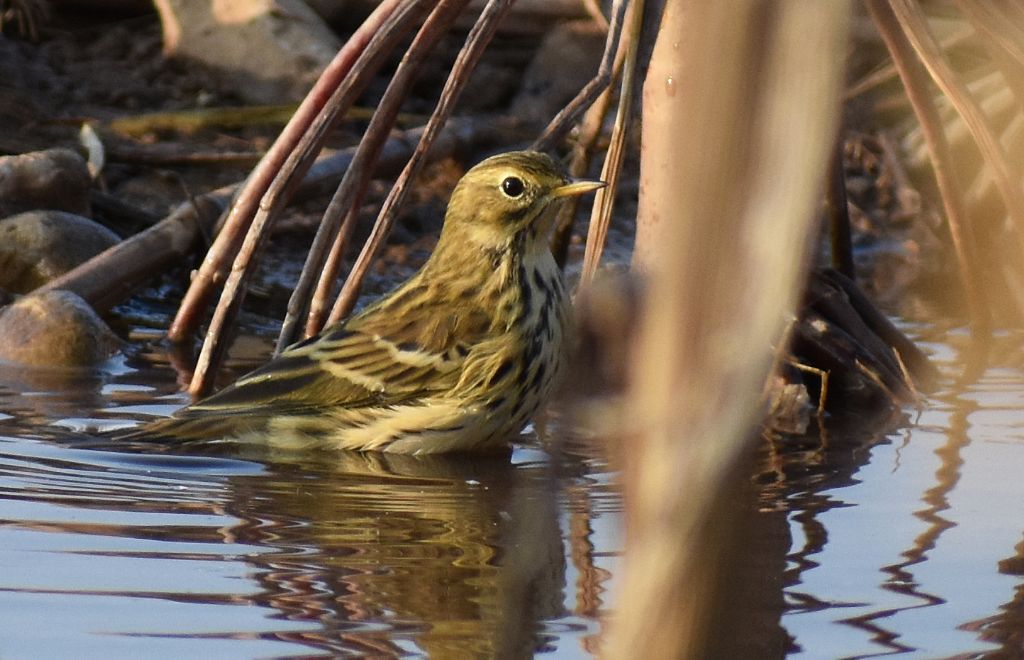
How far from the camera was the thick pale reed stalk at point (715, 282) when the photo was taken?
1.00 metres

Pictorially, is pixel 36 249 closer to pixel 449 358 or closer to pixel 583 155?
pixel 583 155

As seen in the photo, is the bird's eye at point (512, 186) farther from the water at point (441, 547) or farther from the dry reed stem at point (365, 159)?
the water at point (441, 547)

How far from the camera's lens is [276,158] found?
565 centimetres

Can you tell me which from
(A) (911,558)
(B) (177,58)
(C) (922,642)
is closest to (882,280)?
(B) (177,58)

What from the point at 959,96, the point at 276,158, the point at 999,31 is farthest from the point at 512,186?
the point at 999,31

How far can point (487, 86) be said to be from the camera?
9266 millimetres

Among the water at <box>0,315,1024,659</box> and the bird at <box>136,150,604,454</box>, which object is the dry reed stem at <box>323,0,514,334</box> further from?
the water at <box>0,315,1024,659</box>

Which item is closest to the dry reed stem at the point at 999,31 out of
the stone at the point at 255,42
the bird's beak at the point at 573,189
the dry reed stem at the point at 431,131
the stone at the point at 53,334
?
the bird's beak at the point at 573,189

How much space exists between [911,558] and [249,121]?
5.68 metres

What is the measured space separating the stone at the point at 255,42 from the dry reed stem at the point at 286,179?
321 cm

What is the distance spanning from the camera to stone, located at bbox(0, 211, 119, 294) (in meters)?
6.77

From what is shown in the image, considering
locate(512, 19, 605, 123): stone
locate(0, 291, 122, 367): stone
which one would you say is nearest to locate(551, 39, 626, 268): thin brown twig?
locate(0, 291, 122, 367): stone

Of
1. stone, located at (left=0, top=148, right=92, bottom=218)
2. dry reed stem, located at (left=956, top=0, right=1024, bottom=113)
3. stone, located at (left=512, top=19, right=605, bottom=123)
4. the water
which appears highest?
stone, located at (left=512, top=19, right=605, bottom=123)

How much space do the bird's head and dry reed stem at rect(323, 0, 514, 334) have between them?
194 mm
